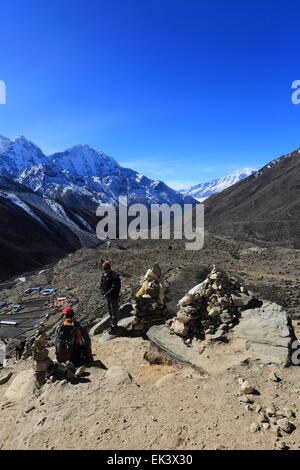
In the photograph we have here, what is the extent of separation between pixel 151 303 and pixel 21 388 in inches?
197

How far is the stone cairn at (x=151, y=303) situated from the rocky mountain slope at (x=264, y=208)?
158ft

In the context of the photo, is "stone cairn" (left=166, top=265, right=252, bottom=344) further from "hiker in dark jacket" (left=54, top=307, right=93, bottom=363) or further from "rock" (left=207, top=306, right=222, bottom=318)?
"hiker in dark jacket" (left=54, top=307, right=93, bottom=363)

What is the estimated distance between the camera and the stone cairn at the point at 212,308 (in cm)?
810

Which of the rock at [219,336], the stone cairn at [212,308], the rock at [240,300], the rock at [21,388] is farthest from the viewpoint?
the rock at [240,300]

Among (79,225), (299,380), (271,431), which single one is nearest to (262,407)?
(271,431)

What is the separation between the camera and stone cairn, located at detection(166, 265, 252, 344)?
8103 millimetres

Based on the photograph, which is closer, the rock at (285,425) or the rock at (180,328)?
the rock at (285,425)

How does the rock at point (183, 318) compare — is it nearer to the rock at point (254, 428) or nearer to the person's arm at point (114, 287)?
the person's arm at point (114, 287)

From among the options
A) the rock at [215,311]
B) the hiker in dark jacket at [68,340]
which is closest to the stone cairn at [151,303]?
the rock at [215,311]

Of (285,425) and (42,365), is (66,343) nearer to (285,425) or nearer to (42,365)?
(42,365)

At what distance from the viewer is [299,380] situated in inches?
237

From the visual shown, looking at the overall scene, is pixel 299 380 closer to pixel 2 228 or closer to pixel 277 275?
pixel 277 275

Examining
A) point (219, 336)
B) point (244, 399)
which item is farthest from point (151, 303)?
point (244, 399)
